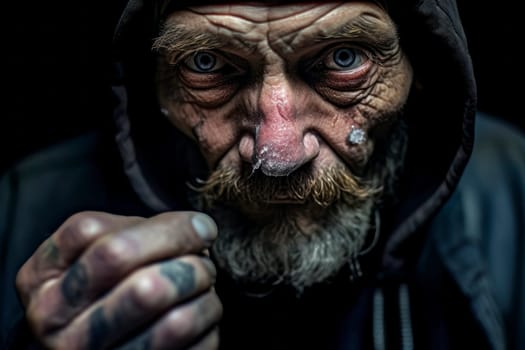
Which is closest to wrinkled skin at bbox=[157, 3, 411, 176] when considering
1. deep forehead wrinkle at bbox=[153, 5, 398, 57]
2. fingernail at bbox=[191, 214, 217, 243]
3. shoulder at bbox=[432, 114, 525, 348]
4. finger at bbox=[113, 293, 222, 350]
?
deep forehead wrinkle at bbox=[153, 5, 398, 57]

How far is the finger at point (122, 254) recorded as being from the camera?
1083mm

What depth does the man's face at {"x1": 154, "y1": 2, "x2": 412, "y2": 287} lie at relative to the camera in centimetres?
141

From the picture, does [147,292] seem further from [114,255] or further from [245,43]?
[245,43]

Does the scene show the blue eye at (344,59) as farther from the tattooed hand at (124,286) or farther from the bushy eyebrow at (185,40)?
the tattooed hand at (124,286)

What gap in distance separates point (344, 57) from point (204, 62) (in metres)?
0.30

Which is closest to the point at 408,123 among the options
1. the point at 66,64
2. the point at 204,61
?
the point at 204,61

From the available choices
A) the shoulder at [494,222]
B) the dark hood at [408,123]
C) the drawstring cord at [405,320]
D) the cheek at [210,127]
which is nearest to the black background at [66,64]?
the shoulder at [494,222]

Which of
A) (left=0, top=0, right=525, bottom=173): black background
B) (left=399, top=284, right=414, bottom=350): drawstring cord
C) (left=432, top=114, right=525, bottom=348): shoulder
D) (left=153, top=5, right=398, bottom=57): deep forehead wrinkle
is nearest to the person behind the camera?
(left=153, top=5, right=398, bottom=57): deep forehead wrinkle

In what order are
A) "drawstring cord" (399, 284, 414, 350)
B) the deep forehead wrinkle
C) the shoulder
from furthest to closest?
the shoulder → "drawstring cord" (399, 284, 414, 350) → the deep forehead wrinkle

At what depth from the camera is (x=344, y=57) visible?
1.49 meters

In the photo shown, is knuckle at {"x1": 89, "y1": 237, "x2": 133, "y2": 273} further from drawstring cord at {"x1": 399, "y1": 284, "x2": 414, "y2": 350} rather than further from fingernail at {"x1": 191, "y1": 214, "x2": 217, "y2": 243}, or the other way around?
drawstring cord at {"x1": 399, "y1": 284, "x2": 414, "y2": 350}

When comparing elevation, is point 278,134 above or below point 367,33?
below

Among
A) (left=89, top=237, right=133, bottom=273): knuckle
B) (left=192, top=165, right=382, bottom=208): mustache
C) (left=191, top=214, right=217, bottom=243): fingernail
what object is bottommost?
(left=192, top=165, right=382, bottom=208): mustache

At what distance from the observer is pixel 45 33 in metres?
2.54
